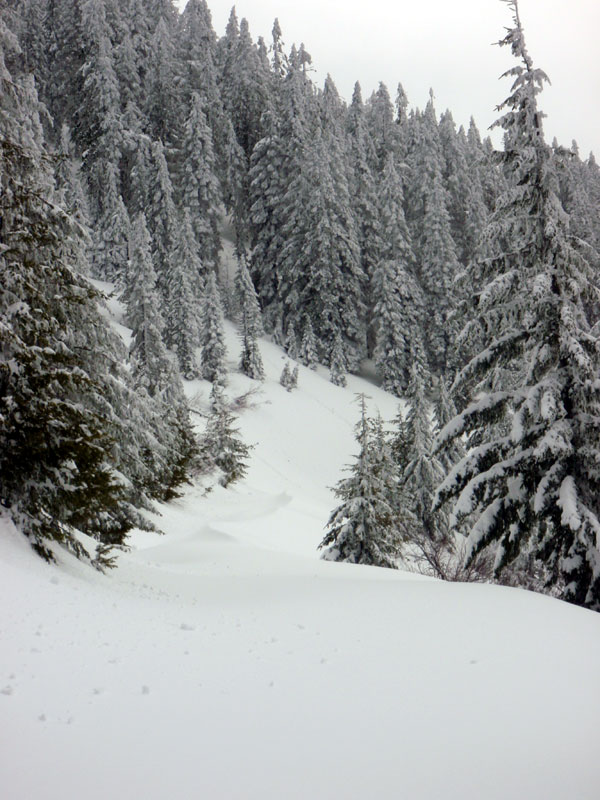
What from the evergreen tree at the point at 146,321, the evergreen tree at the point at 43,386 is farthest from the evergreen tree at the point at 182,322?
the evergreen tree at the point at 43,386

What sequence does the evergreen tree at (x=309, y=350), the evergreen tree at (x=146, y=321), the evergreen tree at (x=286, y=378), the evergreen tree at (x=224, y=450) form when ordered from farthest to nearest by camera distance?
the evergreen tree at (x=309, y=350) < the evergreen tree at (x=286, y=378) < the evergreen tree at (x=224, y=450) < the evergreen tree at (x=146, y=321)

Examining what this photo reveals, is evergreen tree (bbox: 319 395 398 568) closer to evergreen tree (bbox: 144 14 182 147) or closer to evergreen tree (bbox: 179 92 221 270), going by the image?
evergreen tree (bbox: 179 92 221 270)

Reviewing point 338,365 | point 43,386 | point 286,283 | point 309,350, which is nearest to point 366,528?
point 43,386

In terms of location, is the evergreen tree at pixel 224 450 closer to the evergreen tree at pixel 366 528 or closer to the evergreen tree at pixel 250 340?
the evergreen tree at pixel 250 340

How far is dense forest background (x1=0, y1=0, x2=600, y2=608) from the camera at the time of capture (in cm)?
861

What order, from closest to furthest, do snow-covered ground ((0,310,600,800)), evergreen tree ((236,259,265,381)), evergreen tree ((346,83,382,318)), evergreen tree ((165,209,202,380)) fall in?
snow-covered ground ((0,310,600,800)), evergreen tree ((165,209,202,380)), evergreen tree ((236,259,265,381)), evergreen tree ((346,83,382,318))

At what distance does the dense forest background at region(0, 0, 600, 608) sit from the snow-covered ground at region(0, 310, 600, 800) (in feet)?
7.22

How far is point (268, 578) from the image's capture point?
9.70 m

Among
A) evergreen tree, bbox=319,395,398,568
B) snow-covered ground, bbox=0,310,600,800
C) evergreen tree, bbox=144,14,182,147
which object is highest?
evergreen tree, bbox=144,14,182,147

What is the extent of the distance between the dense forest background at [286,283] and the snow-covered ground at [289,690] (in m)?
2.20

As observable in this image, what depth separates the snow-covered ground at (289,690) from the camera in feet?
10.4

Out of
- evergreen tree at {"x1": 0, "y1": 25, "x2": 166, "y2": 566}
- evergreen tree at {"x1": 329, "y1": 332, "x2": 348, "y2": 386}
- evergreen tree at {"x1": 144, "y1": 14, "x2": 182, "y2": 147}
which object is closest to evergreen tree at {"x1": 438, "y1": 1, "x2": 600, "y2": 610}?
evergreen tree at {"x1": 0, "y1": 25, "x2": 166, "y2": 566}

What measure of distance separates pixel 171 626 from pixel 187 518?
14275 millimetres

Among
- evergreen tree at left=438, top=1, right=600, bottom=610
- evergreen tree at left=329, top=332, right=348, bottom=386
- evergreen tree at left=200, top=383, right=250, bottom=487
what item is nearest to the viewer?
evergreen tree at left=438, top=1, right=600, bottom=610
